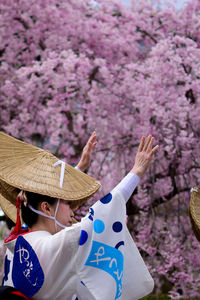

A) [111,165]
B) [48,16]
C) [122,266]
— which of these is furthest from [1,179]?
[48,16]

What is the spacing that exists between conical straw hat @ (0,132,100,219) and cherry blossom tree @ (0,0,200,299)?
7.66 feet

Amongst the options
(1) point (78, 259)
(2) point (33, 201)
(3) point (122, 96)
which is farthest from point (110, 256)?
(3) point (122, 96)

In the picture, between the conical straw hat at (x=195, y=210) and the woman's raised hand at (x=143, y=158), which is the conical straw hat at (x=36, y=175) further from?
the conical straw hat at (x=195, y=210)

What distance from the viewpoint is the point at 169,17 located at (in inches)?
238

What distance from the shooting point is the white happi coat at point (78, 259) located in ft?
6.28

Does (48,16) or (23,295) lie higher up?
(48,16)

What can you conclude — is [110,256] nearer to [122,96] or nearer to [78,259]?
[78,259]

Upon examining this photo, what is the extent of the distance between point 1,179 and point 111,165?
355 cm

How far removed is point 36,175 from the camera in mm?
2137

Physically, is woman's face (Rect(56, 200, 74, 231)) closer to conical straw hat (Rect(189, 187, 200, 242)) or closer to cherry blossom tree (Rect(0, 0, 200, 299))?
conical straw hat (Rect(189, 187, 200, 242))

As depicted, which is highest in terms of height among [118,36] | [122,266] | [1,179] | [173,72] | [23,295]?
[118,36]

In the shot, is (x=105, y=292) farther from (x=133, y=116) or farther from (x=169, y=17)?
(x=169, y=17)

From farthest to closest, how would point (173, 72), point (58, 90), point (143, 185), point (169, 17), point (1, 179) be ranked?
point (169, 17), point (58, 90), point (143, 185), point (173, 72), point (1, 179)

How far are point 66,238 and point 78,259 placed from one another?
117 millimetres
